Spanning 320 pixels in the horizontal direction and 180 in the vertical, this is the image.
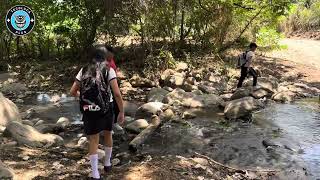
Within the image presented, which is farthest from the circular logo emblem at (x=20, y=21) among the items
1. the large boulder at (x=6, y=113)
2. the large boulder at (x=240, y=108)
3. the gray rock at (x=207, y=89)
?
the gray rock at (x=207, y=89)

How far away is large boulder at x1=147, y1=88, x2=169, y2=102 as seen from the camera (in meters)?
12.6

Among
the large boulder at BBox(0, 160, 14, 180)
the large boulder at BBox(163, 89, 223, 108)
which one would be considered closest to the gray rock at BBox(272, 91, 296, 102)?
the large boulder at BBox(163, 89, 223, 108)

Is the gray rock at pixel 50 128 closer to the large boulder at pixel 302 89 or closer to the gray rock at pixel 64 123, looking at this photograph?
Result: the gray rock at pixel 64 123

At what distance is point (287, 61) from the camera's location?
18.2 meters

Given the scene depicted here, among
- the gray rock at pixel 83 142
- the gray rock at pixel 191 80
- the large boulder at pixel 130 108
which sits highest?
the gray rock at pixel 191 80

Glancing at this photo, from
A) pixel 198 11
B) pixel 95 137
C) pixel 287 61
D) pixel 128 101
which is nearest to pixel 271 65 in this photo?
pixel 287 61

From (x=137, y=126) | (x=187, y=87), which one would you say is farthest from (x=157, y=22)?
(x=137, y=126)

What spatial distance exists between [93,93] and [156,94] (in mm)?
7749

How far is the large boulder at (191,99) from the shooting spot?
12.1 m

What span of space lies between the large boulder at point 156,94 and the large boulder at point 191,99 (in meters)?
0.27

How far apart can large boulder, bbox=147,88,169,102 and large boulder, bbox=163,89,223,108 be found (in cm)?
27

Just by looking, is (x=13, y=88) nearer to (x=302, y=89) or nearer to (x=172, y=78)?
(x=172, y=78)

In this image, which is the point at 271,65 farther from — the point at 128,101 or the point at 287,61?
the point at 128,101

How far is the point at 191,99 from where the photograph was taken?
40.3ft
